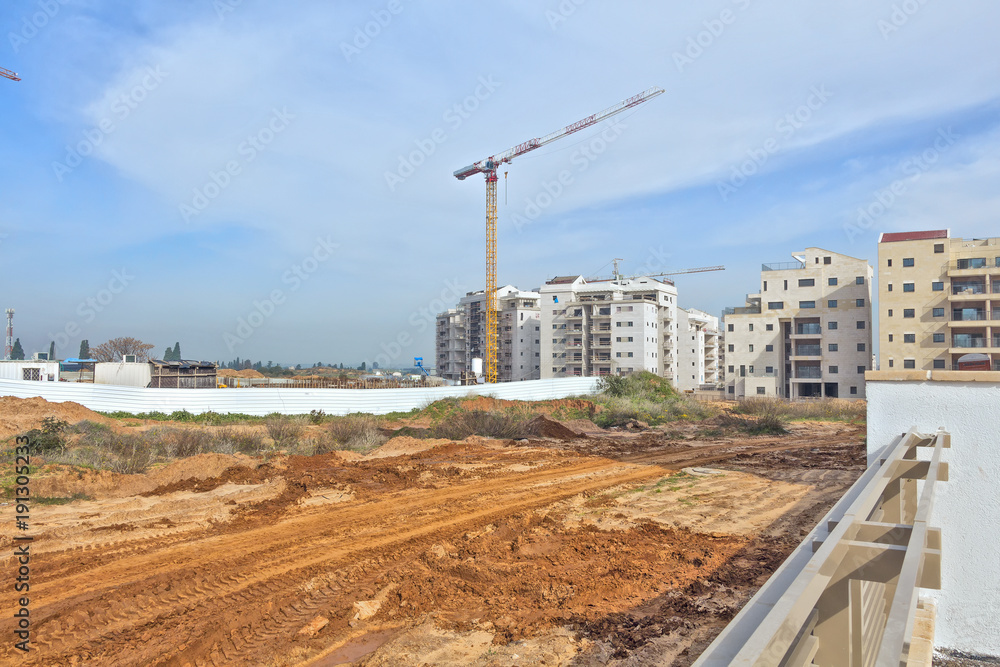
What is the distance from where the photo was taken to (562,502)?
10.7 m

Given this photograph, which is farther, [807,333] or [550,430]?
[807,333]

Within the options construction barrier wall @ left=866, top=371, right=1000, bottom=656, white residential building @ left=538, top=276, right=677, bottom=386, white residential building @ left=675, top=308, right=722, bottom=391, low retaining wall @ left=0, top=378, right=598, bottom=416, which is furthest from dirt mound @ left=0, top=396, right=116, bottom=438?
white residential building @ left=675, top=308, right=722, bottom=391

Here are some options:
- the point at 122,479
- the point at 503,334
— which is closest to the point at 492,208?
the point at 503,334

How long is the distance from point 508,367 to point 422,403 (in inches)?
2293

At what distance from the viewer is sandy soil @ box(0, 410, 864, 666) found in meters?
5.21

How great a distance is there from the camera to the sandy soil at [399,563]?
5.21m

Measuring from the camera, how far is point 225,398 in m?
26.3

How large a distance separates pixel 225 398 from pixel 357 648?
24036 millimetres

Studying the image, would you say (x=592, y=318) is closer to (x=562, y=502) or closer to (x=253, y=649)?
A: (x=562, y=502)

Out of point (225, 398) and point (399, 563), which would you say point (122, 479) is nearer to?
point (399, 563)

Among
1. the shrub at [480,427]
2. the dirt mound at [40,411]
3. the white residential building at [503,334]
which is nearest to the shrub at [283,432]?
the shrub at [480,427]

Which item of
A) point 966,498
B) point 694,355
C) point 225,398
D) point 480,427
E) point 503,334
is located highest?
point 503,334

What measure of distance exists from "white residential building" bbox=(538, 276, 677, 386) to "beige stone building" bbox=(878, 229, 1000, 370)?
2608cm

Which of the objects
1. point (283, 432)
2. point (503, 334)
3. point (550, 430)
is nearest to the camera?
point (283, 432)
